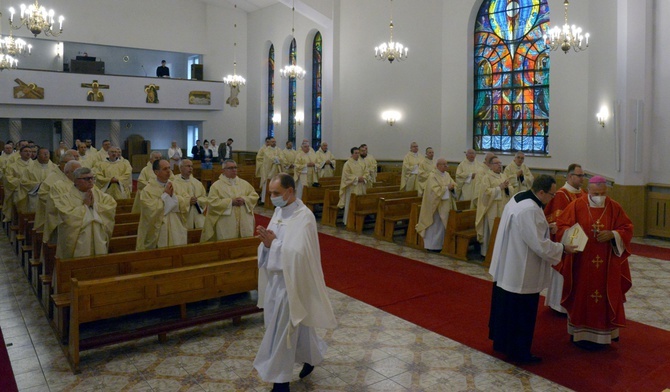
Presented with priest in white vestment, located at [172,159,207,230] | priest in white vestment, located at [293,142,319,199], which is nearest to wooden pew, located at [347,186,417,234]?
priest in white vestment, located at [293,142,319,199]

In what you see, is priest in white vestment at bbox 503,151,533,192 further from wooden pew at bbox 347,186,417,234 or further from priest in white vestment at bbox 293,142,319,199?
priest in white vestment at bbox 293,142,319,199

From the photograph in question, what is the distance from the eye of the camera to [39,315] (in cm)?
686

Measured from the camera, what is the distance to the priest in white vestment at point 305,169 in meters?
15.3

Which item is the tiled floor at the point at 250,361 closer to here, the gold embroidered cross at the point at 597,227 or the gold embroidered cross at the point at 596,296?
the gold embroidered cross at the point at 596,296

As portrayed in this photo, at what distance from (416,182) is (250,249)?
7587 millimetres

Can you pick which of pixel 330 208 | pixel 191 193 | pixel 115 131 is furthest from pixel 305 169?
pixel 115 131


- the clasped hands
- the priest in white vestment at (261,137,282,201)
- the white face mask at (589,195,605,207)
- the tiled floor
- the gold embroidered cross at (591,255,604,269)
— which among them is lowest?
the tiled floor

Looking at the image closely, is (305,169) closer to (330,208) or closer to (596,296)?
(330,208)

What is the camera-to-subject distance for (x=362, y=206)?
12.6 metres

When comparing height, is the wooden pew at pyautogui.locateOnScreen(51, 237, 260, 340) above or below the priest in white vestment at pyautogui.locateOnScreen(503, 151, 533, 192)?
below

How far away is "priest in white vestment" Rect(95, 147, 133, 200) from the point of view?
37.7 feet

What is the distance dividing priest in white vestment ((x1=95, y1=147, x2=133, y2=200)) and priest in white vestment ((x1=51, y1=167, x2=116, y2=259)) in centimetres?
472

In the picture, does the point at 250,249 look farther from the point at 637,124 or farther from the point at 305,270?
the point at 637,124

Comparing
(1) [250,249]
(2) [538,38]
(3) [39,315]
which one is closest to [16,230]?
(3) [39,315]
